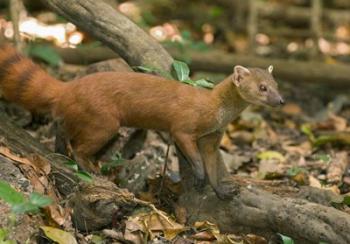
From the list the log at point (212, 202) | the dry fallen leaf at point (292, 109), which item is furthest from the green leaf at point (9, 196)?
the dry fallen leaf at point (292, 109)

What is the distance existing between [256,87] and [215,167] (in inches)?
27.7

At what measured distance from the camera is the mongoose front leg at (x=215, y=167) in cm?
569

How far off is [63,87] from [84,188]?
0.93m

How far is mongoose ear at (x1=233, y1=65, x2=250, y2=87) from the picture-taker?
6026 millimetres

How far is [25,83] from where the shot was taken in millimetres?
5910

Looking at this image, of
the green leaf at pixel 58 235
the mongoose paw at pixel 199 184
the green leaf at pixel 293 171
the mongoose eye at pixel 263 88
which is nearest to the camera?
the green leaf at pixel 58 235

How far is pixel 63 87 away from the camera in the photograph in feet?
19.7

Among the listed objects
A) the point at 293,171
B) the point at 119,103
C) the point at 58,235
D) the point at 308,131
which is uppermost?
the point at 119,103

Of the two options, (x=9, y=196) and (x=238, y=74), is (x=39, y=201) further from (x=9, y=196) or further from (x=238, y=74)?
(x=238, y=74)

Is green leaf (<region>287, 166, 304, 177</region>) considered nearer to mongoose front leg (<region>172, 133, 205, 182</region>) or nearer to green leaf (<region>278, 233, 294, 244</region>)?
mongoose front leg (<region>172, 133, 205, 182</region>)

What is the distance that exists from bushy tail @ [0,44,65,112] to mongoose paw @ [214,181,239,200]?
1451 millimetres

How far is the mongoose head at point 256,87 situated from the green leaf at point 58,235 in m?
1.88

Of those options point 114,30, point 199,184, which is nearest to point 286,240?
point 199,184

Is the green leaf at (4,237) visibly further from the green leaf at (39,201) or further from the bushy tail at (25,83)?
the bushy tail at (25,83)
